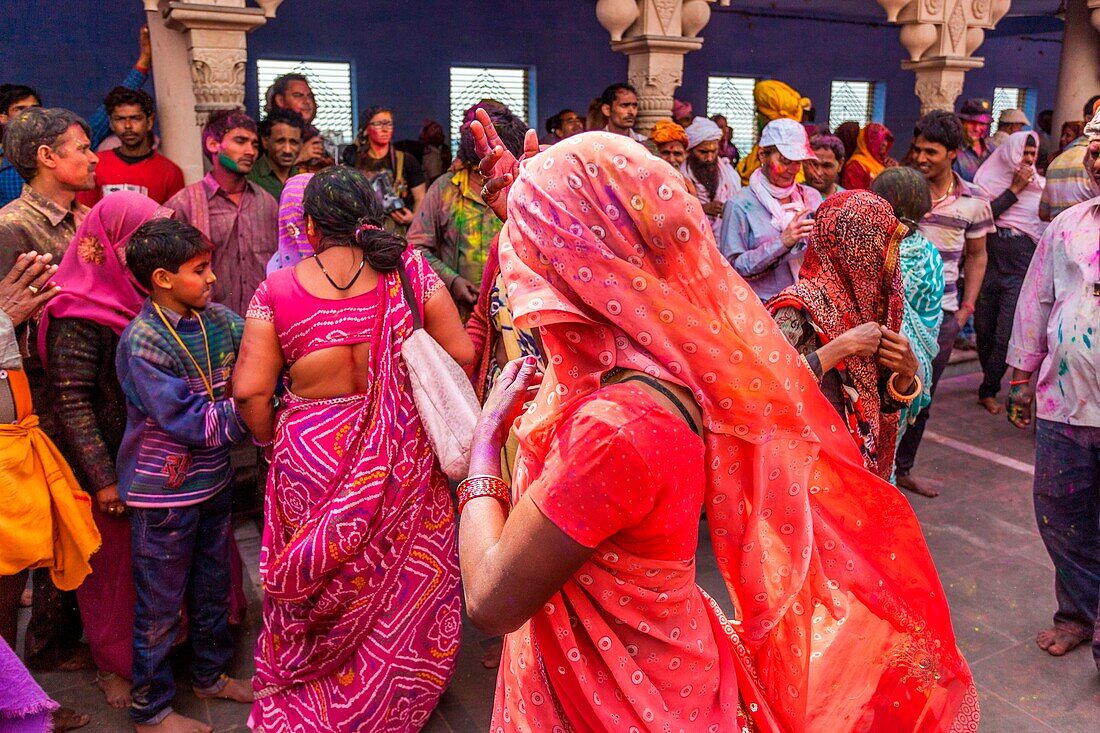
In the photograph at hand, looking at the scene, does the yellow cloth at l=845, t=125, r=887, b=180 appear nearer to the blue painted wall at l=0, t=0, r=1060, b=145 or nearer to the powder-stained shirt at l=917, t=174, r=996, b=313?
the powder-stained shirt at l=917, t=174, r=996, b=313

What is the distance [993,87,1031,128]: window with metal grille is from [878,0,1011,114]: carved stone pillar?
740 cm

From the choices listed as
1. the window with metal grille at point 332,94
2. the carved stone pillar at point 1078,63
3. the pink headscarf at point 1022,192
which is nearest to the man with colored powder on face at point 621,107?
the pink headscarf at point 1022,192

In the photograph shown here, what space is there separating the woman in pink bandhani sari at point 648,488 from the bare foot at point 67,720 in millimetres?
1978

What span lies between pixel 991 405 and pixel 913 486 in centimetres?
193

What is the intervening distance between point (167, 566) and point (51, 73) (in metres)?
6.78

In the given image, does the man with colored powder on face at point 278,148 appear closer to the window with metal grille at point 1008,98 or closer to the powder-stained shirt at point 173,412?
the powder-stained shirt at point 173,412

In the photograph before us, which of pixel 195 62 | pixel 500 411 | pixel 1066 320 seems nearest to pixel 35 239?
pixel 195 62

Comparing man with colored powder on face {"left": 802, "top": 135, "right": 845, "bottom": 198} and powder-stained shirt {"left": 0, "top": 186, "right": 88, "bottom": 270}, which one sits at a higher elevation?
man with colored powder on face {"left": 802, "top": 135, "right": 845, "bottom": 198}

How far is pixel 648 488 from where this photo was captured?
1.30 meters

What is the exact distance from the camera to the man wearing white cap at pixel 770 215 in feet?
14.7

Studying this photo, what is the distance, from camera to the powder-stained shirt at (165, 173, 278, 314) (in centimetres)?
418

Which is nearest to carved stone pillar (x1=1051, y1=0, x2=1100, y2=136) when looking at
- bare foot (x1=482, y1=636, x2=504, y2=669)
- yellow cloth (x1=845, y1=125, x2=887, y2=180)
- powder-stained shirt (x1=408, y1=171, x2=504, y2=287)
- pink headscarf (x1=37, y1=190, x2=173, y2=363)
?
yellow cloth (x1=845, y1=125, x2=887, y2=180)

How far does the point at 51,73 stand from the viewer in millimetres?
7789

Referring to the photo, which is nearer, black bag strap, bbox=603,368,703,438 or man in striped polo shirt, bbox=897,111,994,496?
black bag strap, bbox=603,368,703,438
